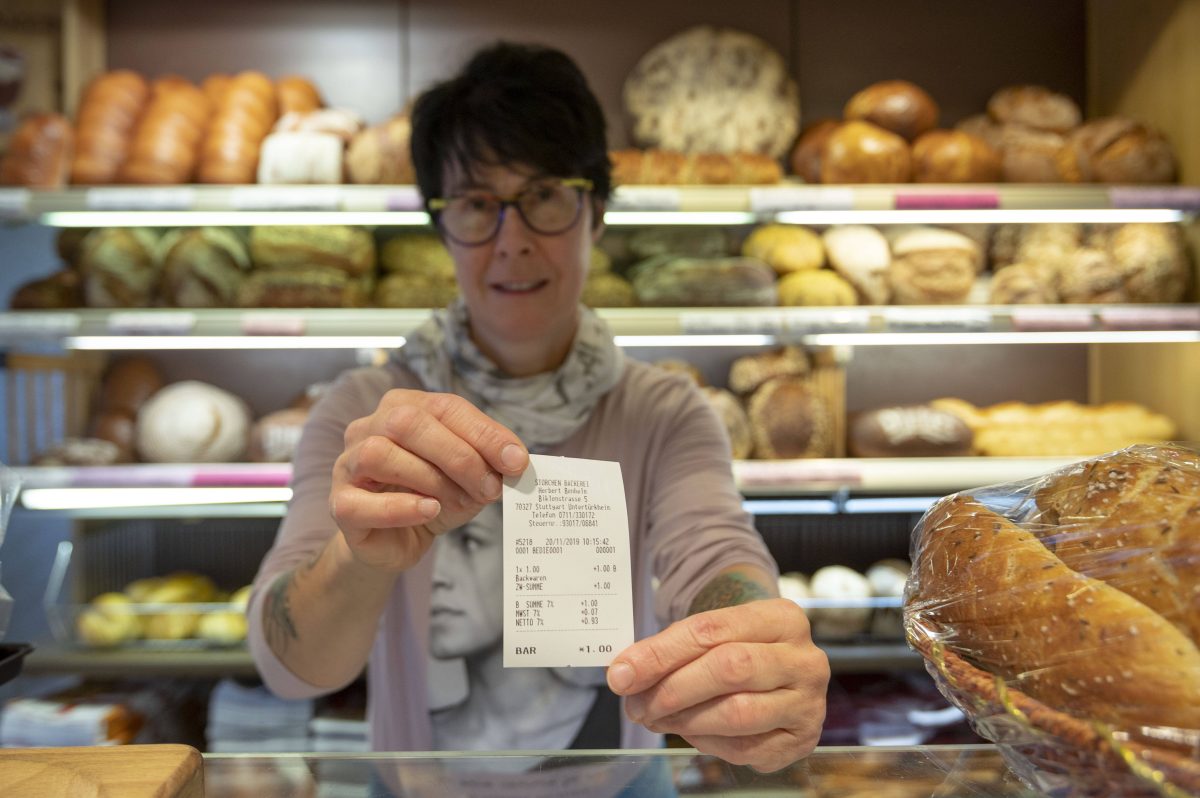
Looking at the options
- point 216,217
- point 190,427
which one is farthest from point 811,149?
point 190,427

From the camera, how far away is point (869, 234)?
8.66ft

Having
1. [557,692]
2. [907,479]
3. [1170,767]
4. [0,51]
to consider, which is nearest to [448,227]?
[557,692]

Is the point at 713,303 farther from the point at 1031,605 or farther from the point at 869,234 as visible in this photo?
the point at 1031,605

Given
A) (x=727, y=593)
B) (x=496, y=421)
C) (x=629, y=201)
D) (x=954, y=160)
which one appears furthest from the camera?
(x=954, y=160)

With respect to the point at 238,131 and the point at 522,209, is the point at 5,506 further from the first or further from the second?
the point at 238,131

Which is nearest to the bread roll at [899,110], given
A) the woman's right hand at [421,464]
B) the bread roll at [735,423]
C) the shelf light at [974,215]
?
the shelf light at [974,215]

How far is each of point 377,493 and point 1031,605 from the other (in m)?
0.54

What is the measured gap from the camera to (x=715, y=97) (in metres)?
2.72

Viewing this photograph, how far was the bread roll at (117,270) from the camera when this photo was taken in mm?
2496

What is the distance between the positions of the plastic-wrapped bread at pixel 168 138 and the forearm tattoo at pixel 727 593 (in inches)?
82.0

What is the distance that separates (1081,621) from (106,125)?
9.18 feet

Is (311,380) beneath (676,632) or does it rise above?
above

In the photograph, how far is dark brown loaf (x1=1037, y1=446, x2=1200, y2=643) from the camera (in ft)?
1.80

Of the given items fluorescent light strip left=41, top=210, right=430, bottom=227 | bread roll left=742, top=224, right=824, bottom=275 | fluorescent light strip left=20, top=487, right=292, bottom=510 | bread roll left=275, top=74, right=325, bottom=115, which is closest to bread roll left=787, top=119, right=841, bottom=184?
bread roll left=742, top=224, right=824, bottom=275
